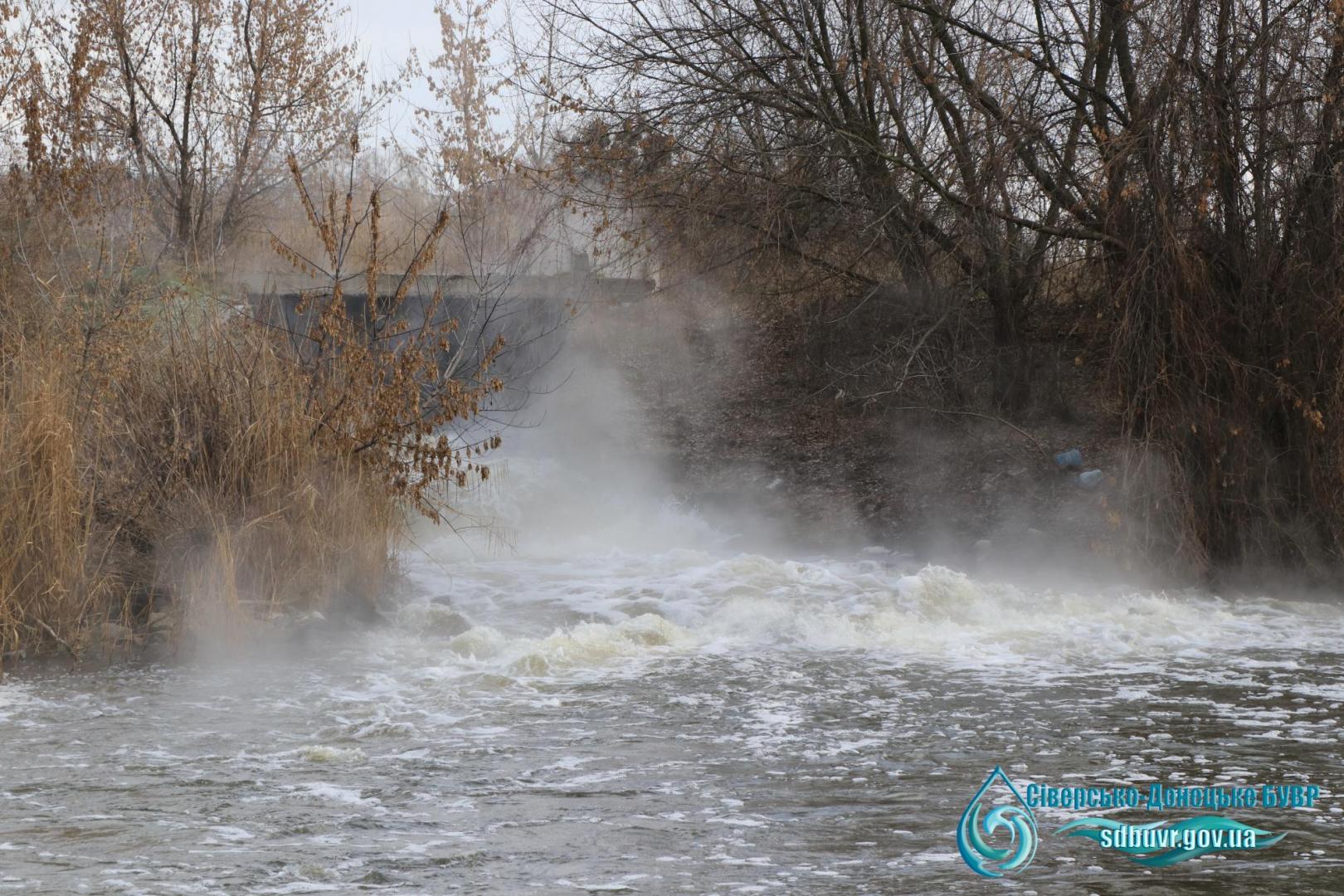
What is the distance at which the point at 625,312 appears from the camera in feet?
56.7

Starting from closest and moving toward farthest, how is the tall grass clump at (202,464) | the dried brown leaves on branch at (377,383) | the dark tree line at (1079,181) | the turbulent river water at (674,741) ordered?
the turbulent river water at (674,741)
the tall grass clump at (202,464)
the dried brown leaves on branch at (377,383)
the dark tree line at (1079,181)

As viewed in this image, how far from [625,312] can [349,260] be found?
16.5ft

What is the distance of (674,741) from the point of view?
6.08 meters

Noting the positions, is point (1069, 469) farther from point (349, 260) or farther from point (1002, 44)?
point (349, 260)

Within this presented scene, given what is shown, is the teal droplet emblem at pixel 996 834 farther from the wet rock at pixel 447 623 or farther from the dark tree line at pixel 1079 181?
the dark tree line at pixel 1079 181

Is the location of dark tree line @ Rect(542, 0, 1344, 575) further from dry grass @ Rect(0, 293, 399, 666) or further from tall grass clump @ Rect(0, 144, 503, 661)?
dry grass @ Rect(0, 293, 399, 666)

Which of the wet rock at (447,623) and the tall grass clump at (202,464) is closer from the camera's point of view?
the tall grass clump at (202,464)

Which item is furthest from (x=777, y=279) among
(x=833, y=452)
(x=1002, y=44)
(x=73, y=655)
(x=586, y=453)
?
(x=73, y=655)

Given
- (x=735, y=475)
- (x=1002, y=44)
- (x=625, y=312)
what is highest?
(x=1002, y=44)

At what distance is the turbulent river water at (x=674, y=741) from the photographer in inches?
171

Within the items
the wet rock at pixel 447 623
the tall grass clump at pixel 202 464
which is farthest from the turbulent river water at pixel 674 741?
the tall grass clump at pixel 202 464

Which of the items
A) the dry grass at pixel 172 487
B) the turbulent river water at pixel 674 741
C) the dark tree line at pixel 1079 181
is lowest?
the turbulent river water at pixel 674 741

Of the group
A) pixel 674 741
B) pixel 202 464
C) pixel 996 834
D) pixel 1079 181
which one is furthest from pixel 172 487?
pixel 1079 181

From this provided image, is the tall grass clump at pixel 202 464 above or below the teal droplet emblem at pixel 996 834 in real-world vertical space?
above
